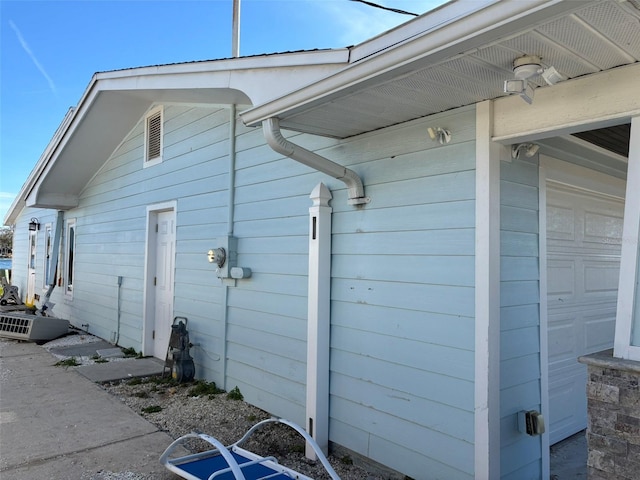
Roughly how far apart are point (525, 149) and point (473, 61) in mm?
938

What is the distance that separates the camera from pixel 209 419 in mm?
4152

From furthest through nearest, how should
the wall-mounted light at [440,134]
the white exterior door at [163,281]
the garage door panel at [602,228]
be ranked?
1. the white exterior door at [163,281]
2. the garage door panel at [602,228]
3. the wall-mounted light at [440,134]

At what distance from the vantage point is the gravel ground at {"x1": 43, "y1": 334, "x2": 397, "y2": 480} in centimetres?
327

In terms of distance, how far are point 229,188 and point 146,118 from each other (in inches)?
112

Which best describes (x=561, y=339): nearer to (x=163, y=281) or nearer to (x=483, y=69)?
(x=483, y=69)

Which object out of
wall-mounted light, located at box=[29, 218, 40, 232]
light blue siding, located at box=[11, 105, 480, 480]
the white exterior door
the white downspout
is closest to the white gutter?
light blue siding, located at box=[11, 105, 480, 480]

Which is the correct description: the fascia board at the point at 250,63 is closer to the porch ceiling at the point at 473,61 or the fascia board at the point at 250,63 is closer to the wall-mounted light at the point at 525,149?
the porch ceiling at the point at 473,61

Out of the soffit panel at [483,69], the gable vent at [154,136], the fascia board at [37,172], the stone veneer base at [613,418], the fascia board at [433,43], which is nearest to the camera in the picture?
the fascia board at [433,43]

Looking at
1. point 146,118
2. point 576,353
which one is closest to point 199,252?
point 146,118

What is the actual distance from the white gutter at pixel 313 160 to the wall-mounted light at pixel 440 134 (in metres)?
0.66

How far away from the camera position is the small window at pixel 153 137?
654 cm

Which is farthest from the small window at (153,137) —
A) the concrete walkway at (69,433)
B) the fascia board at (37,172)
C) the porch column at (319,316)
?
the porch column at (319,316)

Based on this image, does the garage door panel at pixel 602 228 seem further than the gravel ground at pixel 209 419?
Yes

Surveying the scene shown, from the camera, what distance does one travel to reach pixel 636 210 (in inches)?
81.4
